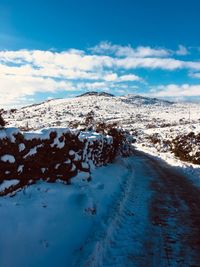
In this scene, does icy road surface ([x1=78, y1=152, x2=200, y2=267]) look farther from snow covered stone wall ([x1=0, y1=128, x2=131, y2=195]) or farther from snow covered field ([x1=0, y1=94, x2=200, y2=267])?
snow covered stone wall ([x1=0, y1=128, x2=131, y2=195])

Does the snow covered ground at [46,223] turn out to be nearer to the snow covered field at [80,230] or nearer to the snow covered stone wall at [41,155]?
the snow covered field at [80,230]

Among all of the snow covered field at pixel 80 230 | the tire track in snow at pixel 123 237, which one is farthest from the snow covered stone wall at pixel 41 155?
the tire track in snow at pixel 123 237

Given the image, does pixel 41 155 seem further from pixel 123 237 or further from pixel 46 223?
pixel 123 237

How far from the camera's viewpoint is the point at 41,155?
10.4m

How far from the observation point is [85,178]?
1362 cm

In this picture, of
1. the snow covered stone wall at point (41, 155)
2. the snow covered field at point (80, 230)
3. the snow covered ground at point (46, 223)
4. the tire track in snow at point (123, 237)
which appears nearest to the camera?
the snow covered ground at point (46, 223)

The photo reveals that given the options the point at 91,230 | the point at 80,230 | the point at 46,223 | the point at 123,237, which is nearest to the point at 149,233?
the point at 123,237

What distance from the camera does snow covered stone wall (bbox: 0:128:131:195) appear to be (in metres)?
8.47

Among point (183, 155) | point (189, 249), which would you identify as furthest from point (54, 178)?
point (183, 155)

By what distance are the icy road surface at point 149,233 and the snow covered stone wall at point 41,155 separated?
2.39m

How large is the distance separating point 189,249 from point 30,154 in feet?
16.9

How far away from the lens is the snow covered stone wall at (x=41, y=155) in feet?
27.8

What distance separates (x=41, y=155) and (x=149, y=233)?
13.6 ft

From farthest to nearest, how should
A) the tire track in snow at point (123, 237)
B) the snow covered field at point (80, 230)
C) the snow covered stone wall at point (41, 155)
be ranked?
the snow covered stone wall at point (41, 155), the tire track in snow at point (123, 237), the snow covered field at point (80, 230)
